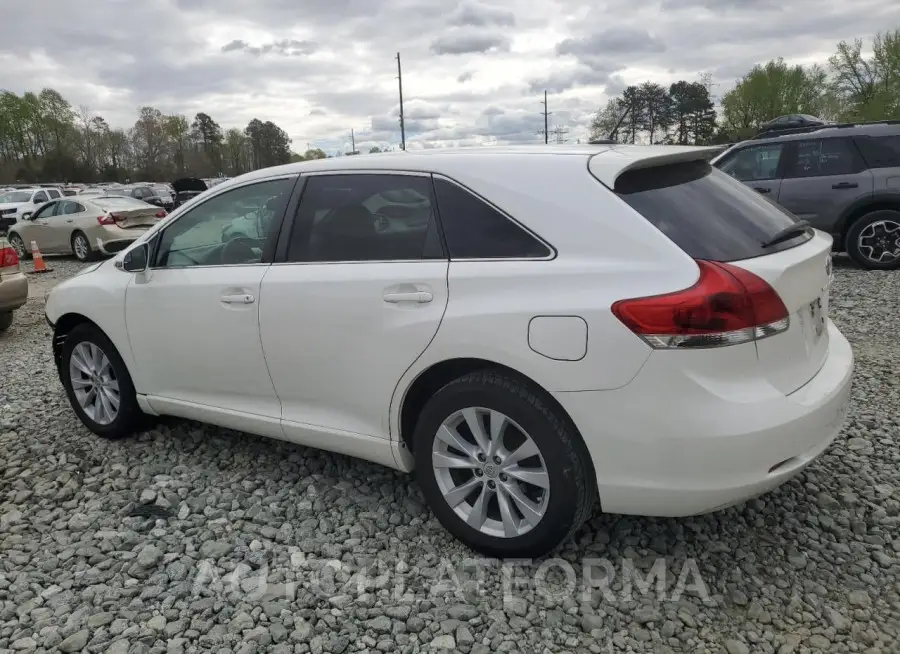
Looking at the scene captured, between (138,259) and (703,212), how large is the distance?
3.05m

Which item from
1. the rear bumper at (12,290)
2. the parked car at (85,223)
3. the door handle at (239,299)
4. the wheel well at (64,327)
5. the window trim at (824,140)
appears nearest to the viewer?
the door handle at (239,299)

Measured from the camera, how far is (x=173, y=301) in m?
3.80

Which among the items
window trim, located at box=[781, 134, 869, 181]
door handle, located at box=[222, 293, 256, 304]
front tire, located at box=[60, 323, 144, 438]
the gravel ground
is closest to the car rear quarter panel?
the gravel ground

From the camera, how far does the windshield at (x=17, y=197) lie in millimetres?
23375

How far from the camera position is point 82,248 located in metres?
14.8

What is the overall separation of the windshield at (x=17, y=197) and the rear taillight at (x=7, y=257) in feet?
59.4

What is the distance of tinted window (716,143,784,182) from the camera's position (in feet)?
30.5

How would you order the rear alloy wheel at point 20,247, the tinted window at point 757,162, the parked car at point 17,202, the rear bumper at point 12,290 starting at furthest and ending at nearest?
the parked car at point 17,202 < the rear alloy wheel at point 20,247 < the tinted window at point 757,162 < the rear bumper at point 12,290

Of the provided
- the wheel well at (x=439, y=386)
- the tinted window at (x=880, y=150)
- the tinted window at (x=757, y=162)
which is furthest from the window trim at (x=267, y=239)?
the tinted window at (x=880, y=150)

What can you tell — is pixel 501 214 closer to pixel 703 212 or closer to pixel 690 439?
pixel 703 212

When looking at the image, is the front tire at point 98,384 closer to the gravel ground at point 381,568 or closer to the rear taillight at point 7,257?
the gravel ground at point 381,568

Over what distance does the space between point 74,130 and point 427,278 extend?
93380 millimetres

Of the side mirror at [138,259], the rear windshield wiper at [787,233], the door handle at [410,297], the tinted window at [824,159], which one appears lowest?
the door handle at [410,297]

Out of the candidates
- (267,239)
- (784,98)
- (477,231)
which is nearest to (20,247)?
(267,239)
